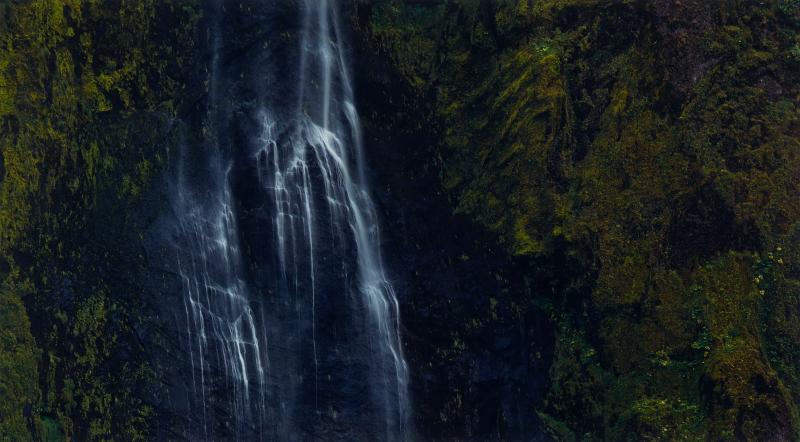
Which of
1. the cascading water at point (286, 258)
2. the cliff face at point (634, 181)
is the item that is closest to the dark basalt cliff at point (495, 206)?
the cliff face at point (634, 181)

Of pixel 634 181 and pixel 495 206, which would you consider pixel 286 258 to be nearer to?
pixel 495 206

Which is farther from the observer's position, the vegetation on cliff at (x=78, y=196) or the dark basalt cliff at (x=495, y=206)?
the vegetation on cliff at (x=78, y=196)

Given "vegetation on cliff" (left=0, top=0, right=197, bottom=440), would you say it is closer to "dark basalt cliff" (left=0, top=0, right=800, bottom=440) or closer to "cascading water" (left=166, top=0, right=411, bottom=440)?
"dark basalt cliff" (left=0, top=0, right=800, bottom=440)

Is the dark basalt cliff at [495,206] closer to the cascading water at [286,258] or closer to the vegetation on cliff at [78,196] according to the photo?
the vegetation on cliff at [78,196]

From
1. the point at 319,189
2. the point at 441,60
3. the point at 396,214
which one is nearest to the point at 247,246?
the point at 319,189

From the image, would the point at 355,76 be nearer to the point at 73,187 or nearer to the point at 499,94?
the point at 499,94

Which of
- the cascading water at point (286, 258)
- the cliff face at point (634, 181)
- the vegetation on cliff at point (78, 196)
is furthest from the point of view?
the vegetation on cliff at point (78, 196)

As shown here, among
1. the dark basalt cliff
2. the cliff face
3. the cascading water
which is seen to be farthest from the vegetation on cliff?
the cliff face
